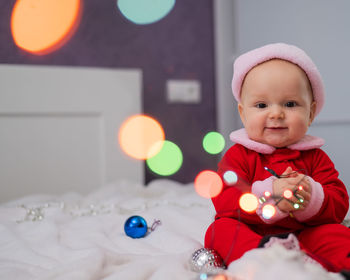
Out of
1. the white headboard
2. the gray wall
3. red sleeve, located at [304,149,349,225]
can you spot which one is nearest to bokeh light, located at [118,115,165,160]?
the white headboard

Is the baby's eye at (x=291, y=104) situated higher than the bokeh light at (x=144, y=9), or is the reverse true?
the bokeh light at (x=144, y=9)

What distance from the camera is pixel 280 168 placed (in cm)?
88

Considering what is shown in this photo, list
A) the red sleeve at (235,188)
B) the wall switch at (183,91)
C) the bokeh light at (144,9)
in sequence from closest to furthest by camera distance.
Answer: the red sleeve at (235,188) < the bokeh light at (144,9) < the wall switch at (183,91)

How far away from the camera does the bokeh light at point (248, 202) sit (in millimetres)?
771

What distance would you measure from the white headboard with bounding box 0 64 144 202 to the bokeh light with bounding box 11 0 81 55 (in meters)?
0.17

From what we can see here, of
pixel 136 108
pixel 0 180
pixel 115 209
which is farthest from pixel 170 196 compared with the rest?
pixel 0 180

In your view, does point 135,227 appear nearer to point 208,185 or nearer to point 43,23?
point 208,185

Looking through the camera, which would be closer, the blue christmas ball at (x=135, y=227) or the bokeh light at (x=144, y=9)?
the blue christmas ball at (x=135, y=227)

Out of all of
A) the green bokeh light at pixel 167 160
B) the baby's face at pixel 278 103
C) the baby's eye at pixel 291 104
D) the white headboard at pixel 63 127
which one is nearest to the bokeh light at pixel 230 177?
the baby's face at pixel 278 103

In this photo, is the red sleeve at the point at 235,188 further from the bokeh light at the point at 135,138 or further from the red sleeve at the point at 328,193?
the bokeh light at the point at 135,138

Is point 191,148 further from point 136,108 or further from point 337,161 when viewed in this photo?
point 337,161

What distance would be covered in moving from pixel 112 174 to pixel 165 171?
1.31ft

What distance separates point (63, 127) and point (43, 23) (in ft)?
1.87

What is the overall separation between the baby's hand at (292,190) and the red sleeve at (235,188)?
81 millimetres
